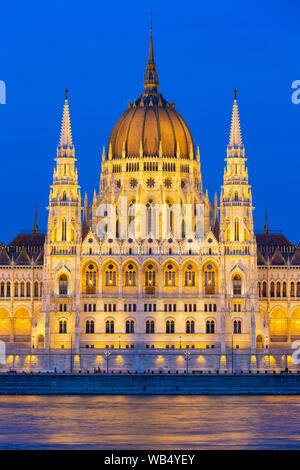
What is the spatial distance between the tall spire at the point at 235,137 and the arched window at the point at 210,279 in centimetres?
1630

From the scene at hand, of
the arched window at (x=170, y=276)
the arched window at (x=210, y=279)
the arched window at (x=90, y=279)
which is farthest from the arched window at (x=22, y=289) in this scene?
the arched window at (x=210, y=279)

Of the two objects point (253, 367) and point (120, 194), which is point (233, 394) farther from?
point (120, 194)

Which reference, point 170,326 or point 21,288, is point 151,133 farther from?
point 170,326

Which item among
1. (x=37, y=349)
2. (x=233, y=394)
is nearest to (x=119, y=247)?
(x=37, y=349)

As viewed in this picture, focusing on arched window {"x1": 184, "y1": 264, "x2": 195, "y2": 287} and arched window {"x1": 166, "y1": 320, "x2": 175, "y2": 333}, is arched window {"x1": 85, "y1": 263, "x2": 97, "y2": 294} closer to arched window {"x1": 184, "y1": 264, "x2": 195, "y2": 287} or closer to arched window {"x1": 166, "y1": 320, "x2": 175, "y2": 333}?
arched window {"x1": 166, "y1": 320, "x2": 175, "y2": 333}

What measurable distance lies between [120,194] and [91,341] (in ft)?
75.6

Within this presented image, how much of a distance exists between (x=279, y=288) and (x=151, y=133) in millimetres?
27999

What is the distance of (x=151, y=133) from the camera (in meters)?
180

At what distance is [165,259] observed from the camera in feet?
550

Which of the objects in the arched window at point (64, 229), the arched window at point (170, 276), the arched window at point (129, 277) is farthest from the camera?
the arched window at point (64, 229)

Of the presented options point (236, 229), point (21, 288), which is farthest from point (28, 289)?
point (236, 229)

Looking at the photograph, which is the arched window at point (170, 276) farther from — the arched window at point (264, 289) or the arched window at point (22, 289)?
the arched window at point (22, 289)

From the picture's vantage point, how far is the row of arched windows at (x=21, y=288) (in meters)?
175

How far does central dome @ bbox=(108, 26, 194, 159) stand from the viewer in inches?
7096
